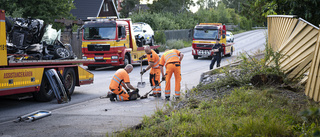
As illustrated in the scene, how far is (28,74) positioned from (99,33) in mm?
10378

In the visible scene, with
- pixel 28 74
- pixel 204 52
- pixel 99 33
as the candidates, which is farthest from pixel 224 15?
pixel 28 74

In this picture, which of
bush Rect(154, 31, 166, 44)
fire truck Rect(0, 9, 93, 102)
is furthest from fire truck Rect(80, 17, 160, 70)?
bush Rect(154, 31, 166, 44)

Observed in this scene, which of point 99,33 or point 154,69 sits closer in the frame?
Answer: point 154,69

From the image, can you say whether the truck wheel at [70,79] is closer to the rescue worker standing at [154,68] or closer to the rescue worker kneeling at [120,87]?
the rescue worker kneeling at [120,87]

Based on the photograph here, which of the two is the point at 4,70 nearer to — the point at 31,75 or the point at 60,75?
the point at 31,75

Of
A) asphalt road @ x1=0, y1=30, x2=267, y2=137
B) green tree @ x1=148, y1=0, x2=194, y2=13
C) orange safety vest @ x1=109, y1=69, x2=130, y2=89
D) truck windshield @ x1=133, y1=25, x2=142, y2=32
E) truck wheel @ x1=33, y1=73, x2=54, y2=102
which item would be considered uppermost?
green tree @ x1=148, y1=0, x2=194, y2=13

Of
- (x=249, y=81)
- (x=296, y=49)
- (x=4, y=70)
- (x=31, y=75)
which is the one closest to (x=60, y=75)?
(x=31, y=75)

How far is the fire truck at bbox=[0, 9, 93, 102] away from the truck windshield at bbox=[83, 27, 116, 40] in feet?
25.9

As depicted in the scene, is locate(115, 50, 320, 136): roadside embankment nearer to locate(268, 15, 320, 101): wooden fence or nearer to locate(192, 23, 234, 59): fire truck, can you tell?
locate(268, 15, 320, 101): wooden fence

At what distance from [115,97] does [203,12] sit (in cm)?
6131

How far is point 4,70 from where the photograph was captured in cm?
943

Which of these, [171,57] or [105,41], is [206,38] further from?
[171,57]

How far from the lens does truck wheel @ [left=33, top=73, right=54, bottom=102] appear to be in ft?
35.6

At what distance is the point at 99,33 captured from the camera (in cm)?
2034
